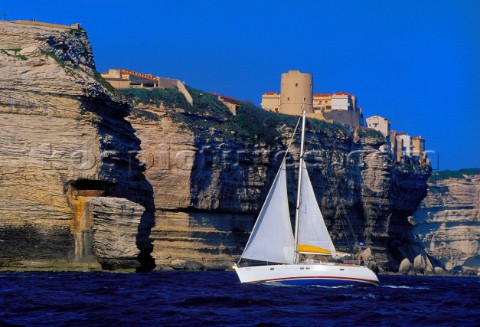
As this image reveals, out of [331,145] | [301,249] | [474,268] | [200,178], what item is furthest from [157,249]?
[474,268]

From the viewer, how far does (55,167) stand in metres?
64.3

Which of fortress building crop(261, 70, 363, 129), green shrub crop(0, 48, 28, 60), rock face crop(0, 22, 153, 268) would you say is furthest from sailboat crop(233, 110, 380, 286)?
fortress building crop(261, 70, 363, 129)

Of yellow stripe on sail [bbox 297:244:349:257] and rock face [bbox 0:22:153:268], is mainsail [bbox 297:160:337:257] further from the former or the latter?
rock face [bbox 0:22:153:268]

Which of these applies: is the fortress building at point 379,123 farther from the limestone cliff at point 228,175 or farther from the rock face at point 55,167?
the rock face at point 55,167

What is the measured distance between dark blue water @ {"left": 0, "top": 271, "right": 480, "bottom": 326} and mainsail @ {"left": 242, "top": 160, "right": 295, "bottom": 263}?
1.62 meters

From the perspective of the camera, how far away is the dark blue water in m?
39.7

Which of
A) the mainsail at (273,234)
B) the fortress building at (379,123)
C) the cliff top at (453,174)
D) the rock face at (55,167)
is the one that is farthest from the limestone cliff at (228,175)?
the cliff top at (453,174)

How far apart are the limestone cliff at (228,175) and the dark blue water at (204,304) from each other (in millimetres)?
35127

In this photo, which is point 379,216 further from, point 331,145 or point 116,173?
point 116,173

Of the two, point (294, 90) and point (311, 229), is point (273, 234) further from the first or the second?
point (294, 90)

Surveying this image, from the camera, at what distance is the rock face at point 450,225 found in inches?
6511

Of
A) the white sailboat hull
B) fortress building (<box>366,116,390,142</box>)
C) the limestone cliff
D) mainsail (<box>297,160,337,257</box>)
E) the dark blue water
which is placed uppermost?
fortress building (<box>366,116,390,142</box>)

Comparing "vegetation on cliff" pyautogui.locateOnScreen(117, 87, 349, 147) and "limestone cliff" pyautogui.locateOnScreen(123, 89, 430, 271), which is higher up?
"vegetation on cliff" pyautogui.locateOnScreen(117, 87, 349, 147)

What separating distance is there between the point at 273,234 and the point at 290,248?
3.69ft
